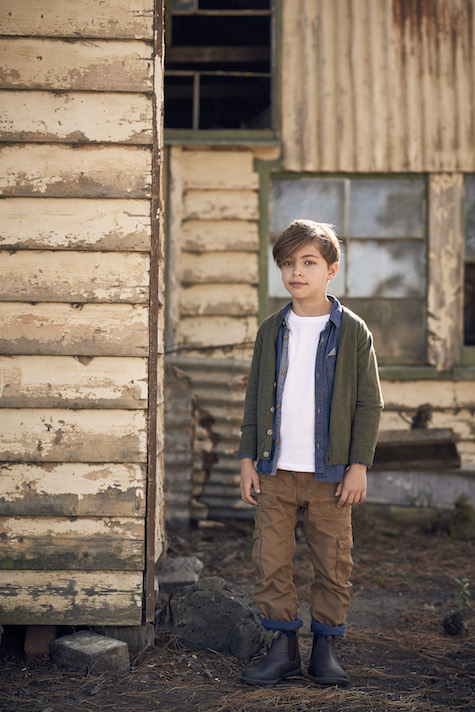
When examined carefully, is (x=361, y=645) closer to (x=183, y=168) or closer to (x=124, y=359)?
(x=124, y=359)

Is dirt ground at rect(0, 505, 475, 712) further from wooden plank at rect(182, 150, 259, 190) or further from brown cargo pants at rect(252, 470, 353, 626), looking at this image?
wooden plank at rect(182, 150, 259, 190)

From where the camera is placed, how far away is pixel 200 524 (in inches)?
244

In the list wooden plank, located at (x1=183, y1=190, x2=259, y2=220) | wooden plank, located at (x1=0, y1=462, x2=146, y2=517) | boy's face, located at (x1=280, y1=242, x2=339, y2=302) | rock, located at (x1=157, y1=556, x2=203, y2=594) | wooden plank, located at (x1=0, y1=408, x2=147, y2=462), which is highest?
wooden plank, located at (x1=183, y1=190, x2=259, y2=220)

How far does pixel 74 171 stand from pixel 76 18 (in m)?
0.70

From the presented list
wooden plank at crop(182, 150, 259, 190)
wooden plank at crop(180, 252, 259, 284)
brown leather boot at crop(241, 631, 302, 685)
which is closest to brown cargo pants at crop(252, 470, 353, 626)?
brown leather boot at crop(241, 631, 302, 685)

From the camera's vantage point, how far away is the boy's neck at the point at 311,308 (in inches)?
125

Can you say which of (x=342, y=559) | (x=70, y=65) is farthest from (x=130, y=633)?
(x=70, y=65)

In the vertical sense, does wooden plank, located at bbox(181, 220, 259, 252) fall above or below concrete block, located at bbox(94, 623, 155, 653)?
above

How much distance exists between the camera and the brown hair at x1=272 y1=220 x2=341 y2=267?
3.08m

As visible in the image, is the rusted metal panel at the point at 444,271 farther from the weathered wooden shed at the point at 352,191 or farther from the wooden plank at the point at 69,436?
the wooden plank at the point at 69,436

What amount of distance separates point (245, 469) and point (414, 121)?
4.50 metres

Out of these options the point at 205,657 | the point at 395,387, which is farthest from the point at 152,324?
the point at 395,387

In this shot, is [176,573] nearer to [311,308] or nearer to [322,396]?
[322,396]

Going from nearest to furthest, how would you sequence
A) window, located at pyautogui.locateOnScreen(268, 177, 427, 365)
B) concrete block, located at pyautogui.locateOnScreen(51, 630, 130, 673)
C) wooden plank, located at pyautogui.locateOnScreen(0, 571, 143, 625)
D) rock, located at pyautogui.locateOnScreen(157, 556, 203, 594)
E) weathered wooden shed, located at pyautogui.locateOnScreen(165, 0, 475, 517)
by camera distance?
concrete block, located at pyautogui.locateOnScreen(51, 630, 130, 673)
wooden plank, located at pyautogui.locateOnScreen(0, 571, 143, 625)
rock, located at pyautogui.locateOnScreen(157, 556, 203, 594)
weathered wooden shed, located at pyautogui.locateOnScreen(165, 0, 475, 517)
window, located at pyautogui.locateOnScreen(268, 177, 427, 365)
